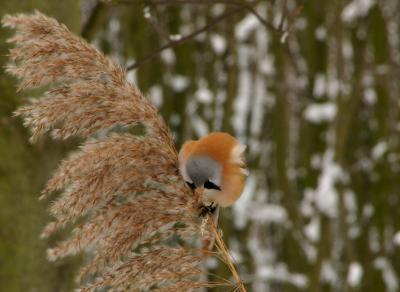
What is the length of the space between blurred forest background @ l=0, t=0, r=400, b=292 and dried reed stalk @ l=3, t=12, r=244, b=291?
65.8 inches

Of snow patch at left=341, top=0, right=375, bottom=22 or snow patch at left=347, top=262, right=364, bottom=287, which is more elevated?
snow patch at left=341, top=0, right=375, bottom=22

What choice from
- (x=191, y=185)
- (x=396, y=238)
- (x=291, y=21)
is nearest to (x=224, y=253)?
(x=191, y=185)

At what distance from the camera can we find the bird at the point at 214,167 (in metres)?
1.61

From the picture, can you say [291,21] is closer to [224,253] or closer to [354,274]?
[224,253]

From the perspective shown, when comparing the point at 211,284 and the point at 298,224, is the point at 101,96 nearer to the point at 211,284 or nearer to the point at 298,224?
the point at 211,284

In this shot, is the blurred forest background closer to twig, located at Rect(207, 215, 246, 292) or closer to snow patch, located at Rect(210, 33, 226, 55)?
snow patch, located at Rect(210, 33, 226, 55)

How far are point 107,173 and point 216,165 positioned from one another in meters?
0.36

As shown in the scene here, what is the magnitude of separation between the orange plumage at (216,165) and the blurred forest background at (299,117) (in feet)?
4.28

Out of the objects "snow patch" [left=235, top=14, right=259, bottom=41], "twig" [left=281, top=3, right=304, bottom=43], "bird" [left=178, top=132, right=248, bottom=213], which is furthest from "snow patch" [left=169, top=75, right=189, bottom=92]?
"bird" [left=178, top=132, right=248, bottom=213]

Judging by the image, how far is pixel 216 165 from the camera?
175 centimetres

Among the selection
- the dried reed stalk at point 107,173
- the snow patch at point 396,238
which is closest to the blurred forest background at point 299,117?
the snow patch at point 396,238

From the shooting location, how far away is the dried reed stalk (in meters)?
1.40

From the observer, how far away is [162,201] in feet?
4.73

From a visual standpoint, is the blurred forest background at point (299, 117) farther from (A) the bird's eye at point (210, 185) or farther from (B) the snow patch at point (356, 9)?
(A) the bird's eye at point (210, 185)
